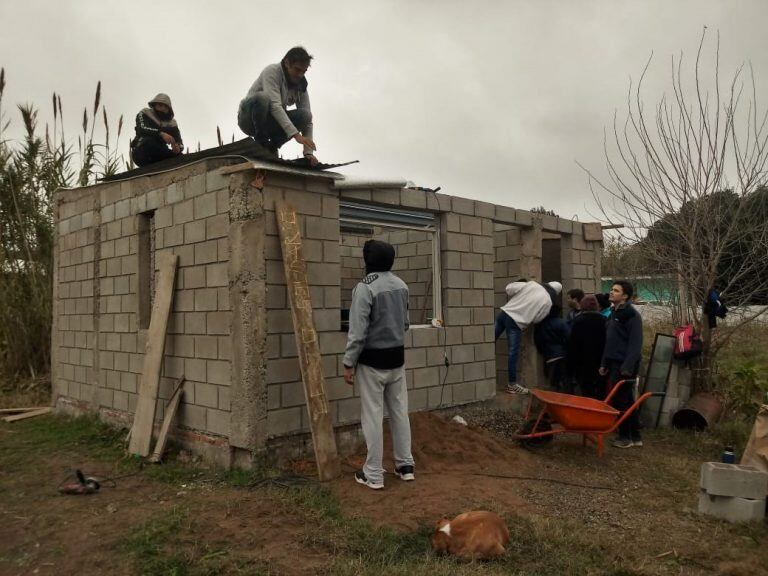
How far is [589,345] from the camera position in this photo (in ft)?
23.1

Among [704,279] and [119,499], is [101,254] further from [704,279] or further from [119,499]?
[704,279]

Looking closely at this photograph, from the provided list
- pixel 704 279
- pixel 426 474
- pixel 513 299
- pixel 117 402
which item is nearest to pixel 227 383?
pixel 426 474

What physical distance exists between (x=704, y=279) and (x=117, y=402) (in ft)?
23.8

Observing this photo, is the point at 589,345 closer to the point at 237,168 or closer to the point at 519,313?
the point at 519,313

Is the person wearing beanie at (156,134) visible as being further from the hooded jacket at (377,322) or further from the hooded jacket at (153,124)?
the hooded jacket at (377,322)

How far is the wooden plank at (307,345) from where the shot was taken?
4934 mm

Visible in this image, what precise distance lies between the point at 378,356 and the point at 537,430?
92.9 inches

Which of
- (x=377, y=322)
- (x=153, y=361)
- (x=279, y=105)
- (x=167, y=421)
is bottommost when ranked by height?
(x=167, y=421)

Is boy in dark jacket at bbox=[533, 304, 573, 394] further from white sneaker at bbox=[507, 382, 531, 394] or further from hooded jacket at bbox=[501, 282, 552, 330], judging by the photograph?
white sneaker at bbox=[507, 382, 531, 394]

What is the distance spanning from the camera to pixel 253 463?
196 inches


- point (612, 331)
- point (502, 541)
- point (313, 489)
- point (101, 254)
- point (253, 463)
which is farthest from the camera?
point (101, 254)

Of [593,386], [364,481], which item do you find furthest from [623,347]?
[364,481]

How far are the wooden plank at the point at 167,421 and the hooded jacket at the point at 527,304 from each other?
394 centimetres

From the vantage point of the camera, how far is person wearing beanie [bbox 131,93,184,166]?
6.74 meters
